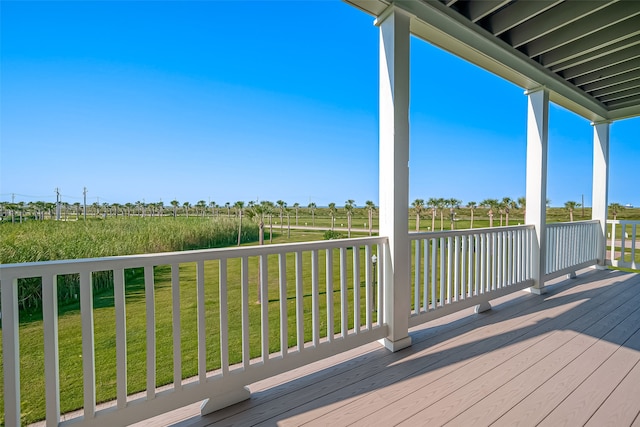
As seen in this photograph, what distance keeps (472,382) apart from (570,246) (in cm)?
382

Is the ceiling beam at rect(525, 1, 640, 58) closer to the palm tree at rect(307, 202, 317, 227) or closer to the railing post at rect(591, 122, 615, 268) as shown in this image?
the railing post at rect(591, 122, 615, 268)

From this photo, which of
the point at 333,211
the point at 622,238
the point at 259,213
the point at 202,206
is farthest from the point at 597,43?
the point at 202,206

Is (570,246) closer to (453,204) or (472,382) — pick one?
(453,204)

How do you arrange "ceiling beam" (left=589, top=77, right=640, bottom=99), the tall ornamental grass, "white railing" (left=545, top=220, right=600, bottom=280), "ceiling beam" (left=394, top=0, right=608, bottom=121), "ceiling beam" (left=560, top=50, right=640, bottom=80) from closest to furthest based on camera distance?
the tall ornamental grass → "ceiling beam" (left=394, top=0, right=608, bottom=121) → "ceiling beam" (left=560, top=50, right=640, bottom=80) → "ceiling beam" (left=589, top=77, right=640, bottom=99) → "white railing" (left=545, top=220, right=600, bottom=280)

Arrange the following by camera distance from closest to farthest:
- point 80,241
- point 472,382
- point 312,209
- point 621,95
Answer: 1. point 472,382
2. point 80,241
3. point 621,95
4. point 312,209

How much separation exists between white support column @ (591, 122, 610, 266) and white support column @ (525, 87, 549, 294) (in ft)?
7.17

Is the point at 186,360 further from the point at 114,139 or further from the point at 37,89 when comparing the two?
the point at 37,89

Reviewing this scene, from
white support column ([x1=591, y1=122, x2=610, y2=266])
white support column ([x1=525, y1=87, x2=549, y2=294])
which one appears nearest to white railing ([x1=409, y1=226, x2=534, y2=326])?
white support column ([x1=525, y1=87, x2=549, y2=294])

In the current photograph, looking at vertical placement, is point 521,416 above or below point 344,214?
below

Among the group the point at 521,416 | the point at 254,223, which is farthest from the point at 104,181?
the point at 521,416

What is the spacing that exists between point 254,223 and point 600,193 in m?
5.74

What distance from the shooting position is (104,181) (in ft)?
7.86

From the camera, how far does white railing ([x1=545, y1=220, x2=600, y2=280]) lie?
3824 mm

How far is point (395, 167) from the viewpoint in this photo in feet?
6.89
